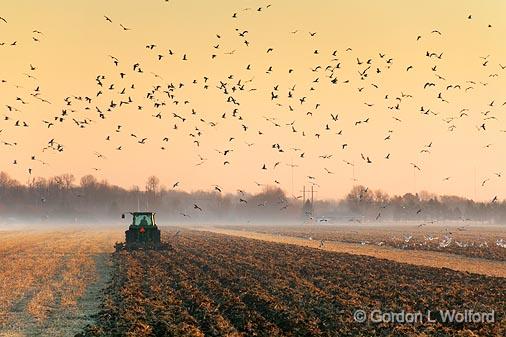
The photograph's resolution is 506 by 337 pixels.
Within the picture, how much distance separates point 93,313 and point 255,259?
67.3 ft

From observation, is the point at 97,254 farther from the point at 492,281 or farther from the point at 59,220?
the point at 59,220

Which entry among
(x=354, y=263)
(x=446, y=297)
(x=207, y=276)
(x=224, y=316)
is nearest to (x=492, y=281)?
(x=446, y=297)

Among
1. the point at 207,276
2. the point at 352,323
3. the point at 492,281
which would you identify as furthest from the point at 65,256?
the point at 352,323

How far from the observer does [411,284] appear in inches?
1048

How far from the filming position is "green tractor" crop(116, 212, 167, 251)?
45.5 meters

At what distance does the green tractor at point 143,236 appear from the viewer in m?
45.5

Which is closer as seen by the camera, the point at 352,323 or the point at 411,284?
the point at 352,323

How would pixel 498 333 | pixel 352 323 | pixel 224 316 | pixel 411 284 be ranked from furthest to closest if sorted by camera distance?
pixel 411 284, pixel 224 316, pixel 352 323, pixel 498 333

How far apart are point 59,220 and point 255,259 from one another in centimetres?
16570

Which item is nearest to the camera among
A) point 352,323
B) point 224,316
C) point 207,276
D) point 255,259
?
point 352,323

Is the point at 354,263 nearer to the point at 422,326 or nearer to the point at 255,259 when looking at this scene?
the point at 255,259

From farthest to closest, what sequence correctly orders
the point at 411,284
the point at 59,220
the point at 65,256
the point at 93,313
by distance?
the point at 59,220, the point at 65,256, the point at 411,284, the point at 93,313

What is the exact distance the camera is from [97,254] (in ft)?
151

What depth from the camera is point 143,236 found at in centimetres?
4641
